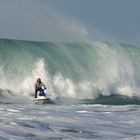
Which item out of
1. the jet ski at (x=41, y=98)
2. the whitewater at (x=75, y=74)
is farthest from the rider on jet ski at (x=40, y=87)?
the whitewater at (x=75, y=74)

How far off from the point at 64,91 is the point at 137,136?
61.1 feet

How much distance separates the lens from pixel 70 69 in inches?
→ 1307

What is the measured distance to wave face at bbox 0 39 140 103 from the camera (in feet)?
101

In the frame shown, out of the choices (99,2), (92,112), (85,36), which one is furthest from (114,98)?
(92,112)

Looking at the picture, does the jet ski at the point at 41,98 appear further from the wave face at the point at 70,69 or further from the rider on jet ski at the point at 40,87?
the wave face at the point at 70,69

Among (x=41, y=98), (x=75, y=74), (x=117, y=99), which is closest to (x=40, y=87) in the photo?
(x=41, y=98)

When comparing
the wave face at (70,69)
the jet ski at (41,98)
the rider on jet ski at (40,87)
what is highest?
the wave face at (70,69)

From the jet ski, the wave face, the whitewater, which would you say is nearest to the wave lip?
the whitewater

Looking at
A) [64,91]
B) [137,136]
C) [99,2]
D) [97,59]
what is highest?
[99,2]

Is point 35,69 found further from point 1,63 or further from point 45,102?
point 45,102

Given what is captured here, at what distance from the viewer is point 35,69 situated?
104 feet

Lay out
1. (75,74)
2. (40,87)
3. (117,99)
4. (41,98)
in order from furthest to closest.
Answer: (75,74)
(117,99)
(40,87)
(41,98)

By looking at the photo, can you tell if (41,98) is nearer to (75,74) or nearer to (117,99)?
(117,99)

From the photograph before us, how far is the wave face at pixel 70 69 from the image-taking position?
30734 millimetres
